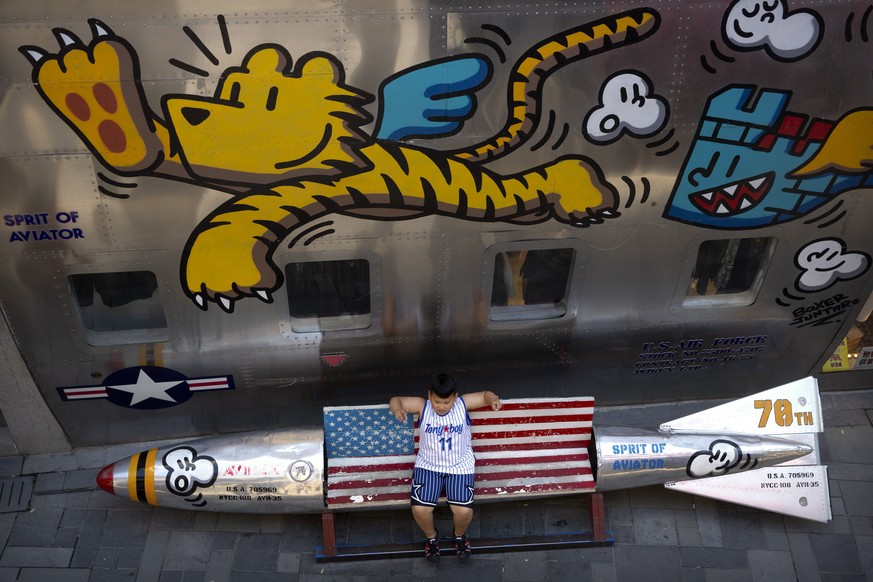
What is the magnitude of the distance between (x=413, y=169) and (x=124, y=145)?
1.93m

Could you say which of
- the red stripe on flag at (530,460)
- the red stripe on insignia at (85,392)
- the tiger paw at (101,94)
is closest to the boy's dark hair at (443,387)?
the red stripe on flag at (530,460)

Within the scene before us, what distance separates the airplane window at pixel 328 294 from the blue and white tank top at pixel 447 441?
986mm

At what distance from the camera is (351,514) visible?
6801mm

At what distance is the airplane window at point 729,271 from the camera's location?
6.73m

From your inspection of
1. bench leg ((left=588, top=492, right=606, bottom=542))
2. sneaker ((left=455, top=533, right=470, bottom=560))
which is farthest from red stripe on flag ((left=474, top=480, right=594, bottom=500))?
sneaker ((left=455, top=533, right=470, bottom=560))

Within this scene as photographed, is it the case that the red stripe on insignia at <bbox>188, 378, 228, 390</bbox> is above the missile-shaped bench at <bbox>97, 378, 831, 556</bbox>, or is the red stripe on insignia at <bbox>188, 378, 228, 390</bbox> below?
above

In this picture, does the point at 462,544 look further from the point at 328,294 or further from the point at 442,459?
the point at 328,294

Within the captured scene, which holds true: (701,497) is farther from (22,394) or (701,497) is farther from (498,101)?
(22,394)

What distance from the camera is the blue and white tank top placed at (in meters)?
6.21

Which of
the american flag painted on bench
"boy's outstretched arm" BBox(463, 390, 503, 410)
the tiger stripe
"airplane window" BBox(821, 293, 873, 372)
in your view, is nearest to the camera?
the tiger stripe

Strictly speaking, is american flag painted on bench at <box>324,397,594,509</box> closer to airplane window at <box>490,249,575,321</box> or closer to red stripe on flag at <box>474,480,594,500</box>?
red stripe on flag at <box>474,480,594,500</box>

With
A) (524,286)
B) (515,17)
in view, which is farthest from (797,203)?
(515,17)

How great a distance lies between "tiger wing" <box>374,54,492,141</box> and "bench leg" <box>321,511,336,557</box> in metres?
2.94

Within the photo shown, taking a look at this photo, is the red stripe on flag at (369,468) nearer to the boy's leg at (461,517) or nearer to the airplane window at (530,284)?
the boy's leg at (461,517)
